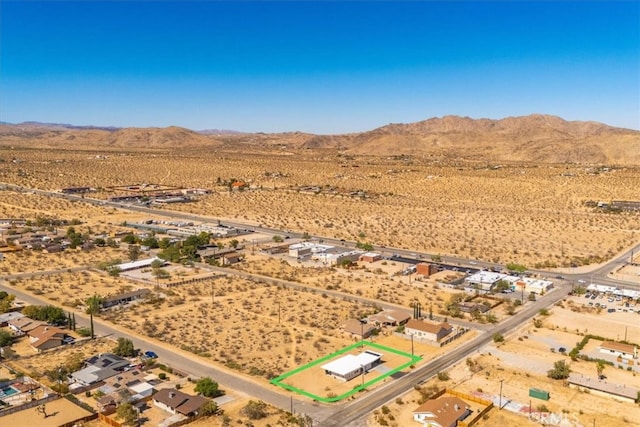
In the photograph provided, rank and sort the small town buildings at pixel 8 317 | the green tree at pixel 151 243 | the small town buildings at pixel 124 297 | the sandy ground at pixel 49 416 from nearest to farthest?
the sandy ground at pixel 49 416
the small town buildings at pixel 8 317
the small town buildings at pixel 124 297
the green tree at pixel 151 243

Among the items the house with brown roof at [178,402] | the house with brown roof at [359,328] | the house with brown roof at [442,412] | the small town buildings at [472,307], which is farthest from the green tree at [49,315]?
the small town buildings at [472,307]

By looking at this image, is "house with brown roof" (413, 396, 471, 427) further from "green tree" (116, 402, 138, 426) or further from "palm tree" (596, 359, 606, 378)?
"green tree" (116, 402, 138, 426)

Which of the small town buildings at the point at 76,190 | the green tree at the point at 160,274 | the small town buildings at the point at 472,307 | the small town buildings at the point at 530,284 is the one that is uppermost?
the small town buildings at the point at 76,190

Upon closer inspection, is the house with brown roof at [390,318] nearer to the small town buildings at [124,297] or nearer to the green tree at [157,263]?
the small town buildings at [124,297]

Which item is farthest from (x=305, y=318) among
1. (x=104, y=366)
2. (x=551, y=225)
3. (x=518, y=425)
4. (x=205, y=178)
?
(x=205, y=178)

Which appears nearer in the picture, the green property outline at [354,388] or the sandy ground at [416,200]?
the green property outline at [354,388]

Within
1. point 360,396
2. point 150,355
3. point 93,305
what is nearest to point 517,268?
point 360,396
